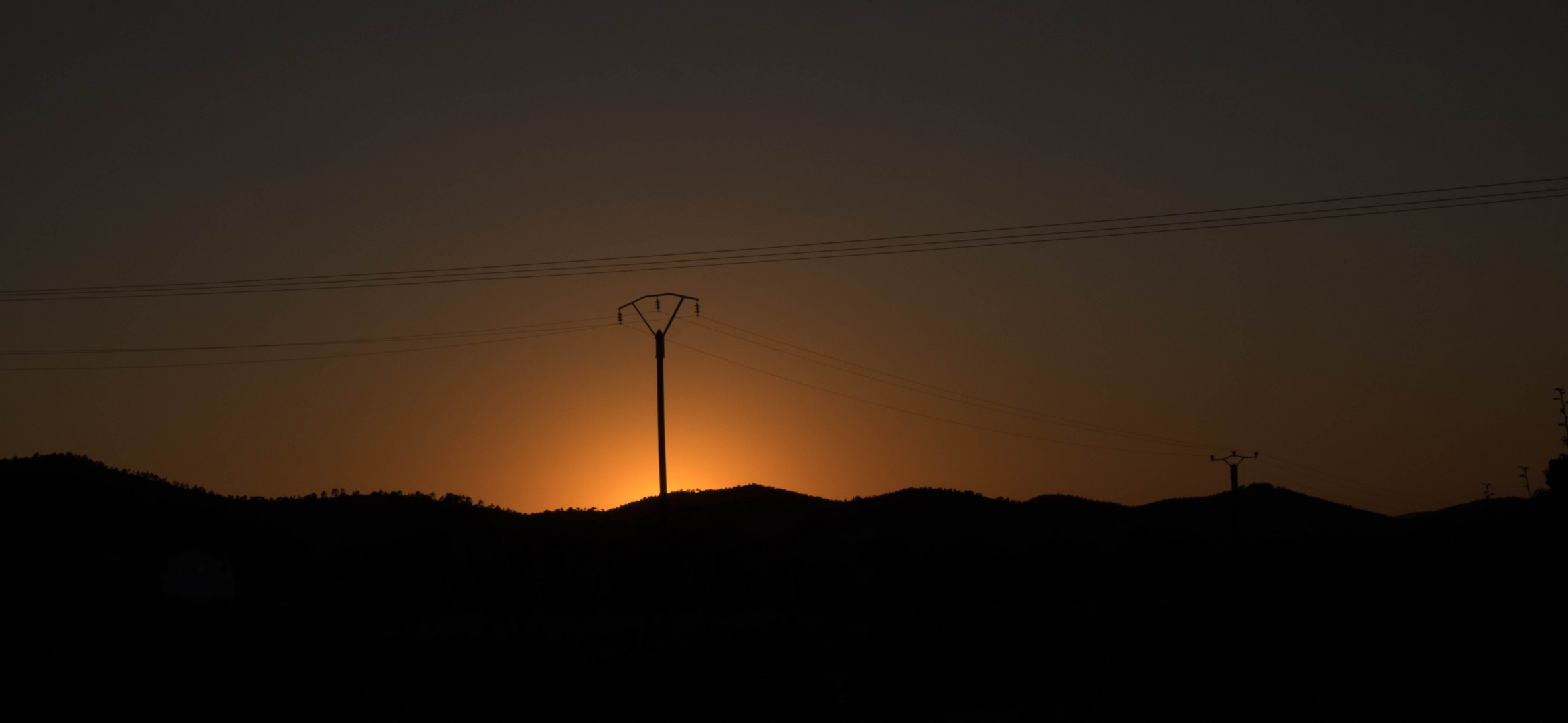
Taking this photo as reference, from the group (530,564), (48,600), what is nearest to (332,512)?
(530,564)

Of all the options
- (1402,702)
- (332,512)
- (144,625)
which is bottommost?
(1402,702)

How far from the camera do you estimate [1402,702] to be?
87.6ft

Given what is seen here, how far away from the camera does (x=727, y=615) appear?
3962 cm

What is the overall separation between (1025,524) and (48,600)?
68901 mm

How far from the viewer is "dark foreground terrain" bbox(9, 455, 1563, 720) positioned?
26.3m

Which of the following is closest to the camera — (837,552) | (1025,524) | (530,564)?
(530,564)

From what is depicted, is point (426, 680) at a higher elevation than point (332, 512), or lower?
lower

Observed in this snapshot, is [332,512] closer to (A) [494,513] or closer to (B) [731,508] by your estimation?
(A) [494,513]

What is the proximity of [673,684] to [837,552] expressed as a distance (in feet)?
120

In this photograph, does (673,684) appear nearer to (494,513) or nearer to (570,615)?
(570,615)

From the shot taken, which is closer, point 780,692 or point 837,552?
point 780,692

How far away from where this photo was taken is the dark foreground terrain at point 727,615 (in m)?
26.3

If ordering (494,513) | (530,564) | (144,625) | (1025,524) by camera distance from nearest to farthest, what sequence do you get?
(144,625) < (530,564) < (494,513) < (1025,524)

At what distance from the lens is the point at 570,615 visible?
4278 centimetres
